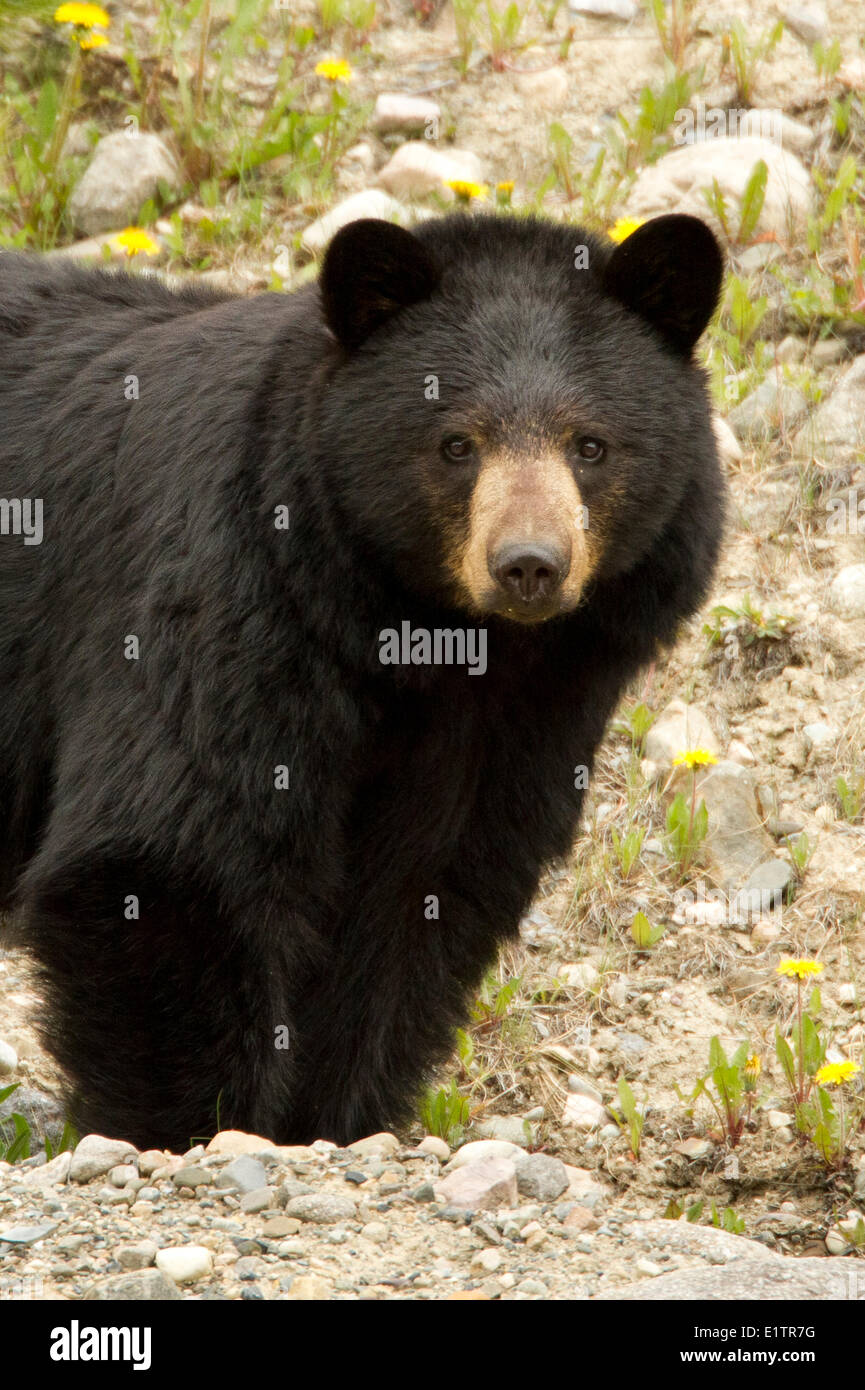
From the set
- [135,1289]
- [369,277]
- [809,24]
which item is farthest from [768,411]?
[135,1289]

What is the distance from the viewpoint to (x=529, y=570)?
364 centimetres

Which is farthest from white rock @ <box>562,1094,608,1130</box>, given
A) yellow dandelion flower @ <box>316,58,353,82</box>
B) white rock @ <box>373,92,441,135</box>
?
white rock @ <box>373,92,441,135</box>

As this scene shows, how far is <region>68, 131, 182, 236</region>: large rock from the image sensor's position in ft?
25.9

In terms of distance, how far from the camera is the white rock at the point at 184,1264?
298 cm

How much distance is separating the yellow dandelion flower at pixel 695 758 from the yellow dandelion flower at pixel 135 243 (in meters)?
2.93

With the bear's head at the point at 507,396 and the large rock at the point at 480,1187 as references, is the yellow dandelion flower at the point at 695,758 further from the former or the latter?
the large rock at the point at 480,1187

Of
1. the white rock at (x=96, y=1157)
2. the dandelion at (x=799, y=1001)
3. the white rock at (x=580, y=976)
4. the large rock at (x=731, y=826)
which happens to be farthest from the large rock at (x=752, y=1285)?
the large rock at (x=731, y=826)

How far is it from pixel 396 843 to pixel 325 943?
1.07 ft

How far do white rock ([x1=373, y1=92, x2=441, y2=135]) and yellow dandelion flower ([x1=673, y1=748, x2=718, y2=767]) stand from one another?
11.8 feet

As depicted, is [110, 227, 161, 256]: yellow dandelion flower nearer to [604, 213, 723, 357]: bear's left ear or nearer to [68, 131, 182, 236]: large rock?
[68, 131, 182, 236]: large rock

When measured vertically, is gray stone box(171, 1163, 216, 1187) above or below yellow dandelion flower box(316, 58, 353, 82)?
below

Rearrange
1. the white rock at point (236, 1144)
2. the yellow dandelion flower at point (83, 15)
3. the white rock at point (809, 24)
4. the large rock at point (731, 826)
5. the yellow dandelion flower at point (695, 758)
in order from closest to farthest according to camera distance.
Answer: the white rock at point (236, 1144) → the yellow dandelion flower at point (695, 758) → the large rock at point (731, 826) → the yellow dandelion flower at point (83, 15) → the white rock at point (809, 24)

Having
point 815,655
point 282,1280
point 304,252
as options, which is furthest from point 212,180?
A: point 282,1280

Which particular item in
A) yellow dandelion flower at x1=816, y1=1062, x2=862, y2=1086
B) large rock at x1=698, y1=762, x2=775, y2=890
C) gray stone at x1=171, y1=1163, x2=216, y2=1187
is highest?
large rock at x1=698, y1=762, x2=775, y2=890
